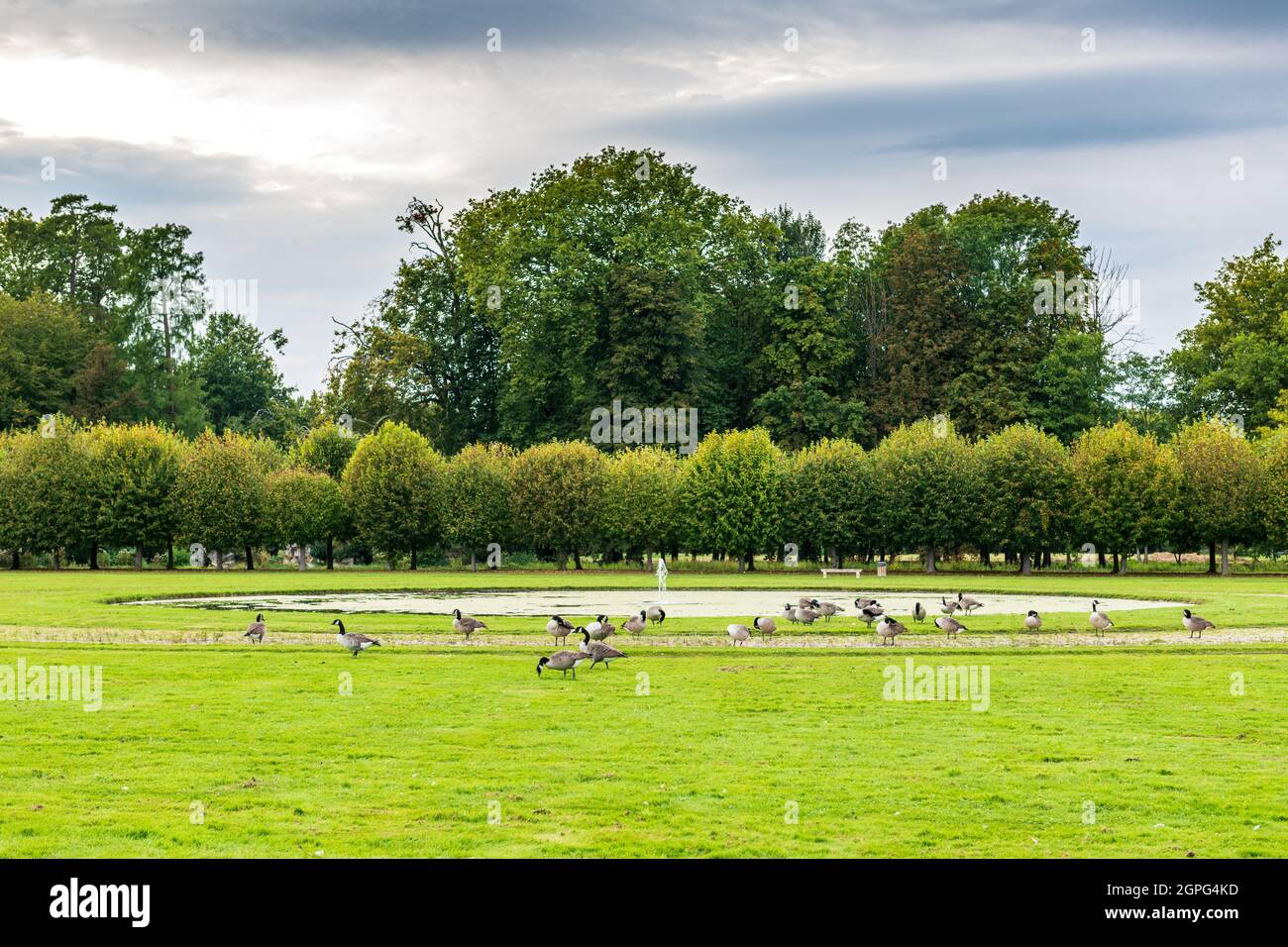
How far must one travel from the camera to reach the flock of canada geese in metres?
26.9

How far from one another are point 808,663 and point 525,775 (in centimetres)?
1378

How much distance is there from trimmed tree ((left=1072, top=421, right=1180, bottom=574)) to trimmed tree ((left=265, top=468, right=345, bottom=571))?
163 ft

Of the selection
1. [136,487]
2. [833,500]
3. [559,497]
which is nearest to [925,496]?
[833,500]

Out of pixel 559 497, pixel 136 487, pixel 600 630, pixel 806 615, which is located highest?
pixel 136 487

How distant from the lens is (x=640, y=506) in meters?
86.7

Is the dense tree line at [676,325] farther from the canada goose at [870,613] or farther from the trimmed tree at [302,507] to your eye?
the canada goose at [870,613]

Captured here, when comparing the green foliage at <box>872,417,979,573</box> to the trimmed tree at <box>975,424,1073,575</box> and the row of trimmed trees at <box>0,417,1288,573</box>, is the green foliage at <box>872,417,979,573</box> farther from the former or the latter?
the trimmed tree at <box>975,424,1073,575</box>

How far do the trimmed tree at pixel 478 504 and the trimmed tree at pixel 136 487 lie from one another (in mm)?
18611

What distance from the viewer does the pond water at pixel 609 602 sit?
44.9 metres

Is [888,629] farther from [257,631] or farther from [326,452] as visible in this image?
[326,452]

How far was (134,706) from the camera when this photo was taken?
21172 mm

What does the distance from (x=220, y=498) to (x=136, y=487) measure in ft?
17.9

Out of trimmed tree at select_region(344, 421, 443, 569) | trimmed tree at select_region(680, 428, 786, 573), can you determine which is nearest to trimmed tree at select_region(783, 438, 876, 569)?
trimmed tree at select_region(680, 428, 786, 573)
